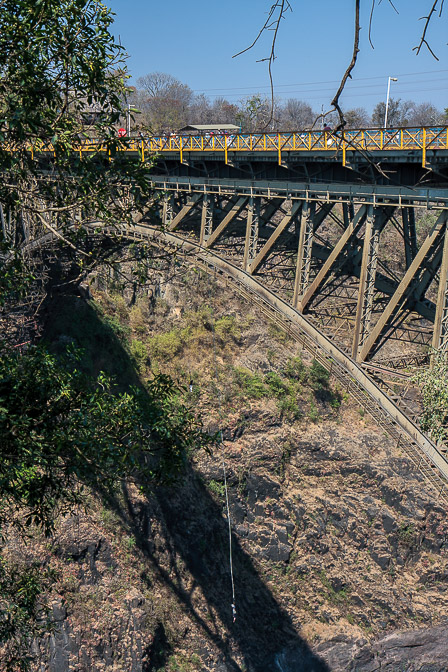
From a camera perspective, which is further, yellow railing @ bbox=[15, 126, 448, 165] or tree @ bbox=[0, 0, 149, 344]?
yellow railing @ bbox=[15, 126, 448, 165]

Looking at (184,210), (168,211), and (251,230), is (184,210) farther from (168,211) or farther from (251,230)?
(251,230)

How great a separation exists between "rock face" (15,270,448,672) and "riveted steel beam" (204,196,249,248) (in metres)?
6.48

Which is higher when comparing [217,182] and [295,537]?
[217,182]

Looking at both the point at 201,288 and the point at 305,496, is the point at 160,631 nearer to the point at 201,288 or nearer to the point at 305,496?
the point at 305,496

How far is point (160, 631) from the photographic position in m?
21.0

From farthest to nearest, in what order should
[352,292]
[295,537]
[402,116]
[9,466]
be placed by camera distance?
1. [402,116]
2. [352,292]
3. [295,537]
4. [9,466]

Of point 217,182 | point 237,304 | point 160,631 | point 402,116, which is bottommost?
point 160,631

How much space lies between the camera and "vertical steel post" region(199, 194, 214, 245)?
87.3 ft

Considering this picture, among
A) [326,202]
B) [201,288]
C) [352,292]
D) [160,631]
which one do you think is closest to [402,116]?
[352,292]

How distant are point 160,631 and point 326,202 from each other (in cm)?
1567

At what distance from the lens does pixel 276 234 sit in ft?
78.3

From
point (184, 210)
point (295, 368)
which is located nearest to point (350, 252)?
point (295, 368)

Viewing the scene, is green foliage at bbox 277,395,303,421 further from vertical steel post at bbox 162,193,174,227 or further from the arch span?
vertical steel post at bbox 162,193,174,227

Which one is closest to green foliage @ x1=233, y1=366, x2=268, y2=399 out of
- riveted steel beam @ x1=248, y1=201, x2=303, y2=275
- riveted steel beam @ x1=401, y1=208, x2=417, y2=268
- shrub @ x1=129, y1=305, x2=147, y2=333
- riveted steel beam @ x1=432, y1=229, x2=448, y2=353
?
riveted steel beam @ x1=248, y1=201, x2=303, y2=275
